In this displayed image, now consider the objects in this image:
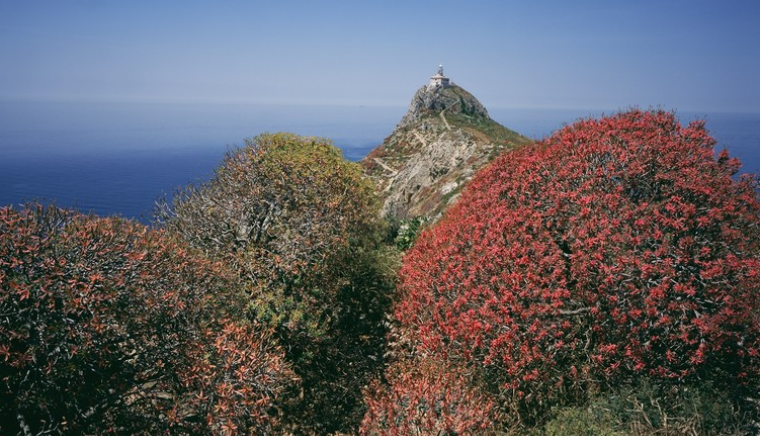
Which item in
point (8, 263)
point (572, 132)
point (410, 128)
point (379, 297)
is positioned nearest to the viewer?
point (8, 263)

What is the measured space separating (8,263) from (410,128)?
7530cm

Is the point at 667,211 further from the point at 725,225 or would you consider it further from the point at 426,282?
the point at 426,282

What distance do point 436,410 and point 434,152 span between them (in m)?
35.0

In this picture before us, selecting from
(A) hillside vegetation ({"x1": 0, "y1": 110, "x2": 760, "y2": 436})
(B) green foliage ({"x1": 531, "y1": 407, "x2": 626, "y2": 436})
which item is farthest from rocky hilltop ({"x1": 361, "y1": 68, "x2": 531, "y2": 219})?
(B) green foliage ({"x1": 531, "y1": 407, "x2": 626, "y2": 436})

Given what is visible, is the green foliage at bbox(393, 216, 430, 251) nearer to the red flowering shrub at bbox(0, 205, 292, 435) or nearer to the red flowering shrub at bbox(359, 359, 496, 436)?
the red flowering shrub at bbox(359, 359, 496, 436)

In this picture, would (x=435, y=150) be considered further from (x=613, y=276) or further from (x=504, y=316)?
(x=613, y=276)

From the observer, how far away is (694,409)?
8.23m

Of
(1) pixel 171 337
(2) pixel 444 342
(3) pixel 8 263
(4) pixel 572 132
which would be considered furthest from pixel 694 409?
(3) pixel 8 263

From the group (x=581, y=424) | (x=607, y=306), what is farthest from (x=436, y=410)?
(x=607, y=306)

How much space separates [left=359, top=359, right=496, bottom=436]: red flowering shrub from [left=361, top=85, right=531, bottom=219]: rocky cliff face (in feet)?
47.9

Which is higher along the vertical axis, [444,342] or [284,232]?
[284,232]

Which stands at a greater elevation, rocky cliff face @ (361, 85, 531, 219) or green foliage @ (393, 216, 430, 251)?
rocky cliff face @ (361, 85, 531, 219)

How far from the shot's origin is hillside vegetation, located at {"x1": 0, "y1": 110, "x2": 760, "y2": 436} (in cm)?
812

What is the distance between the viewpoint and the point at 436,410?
9211 millimetres
